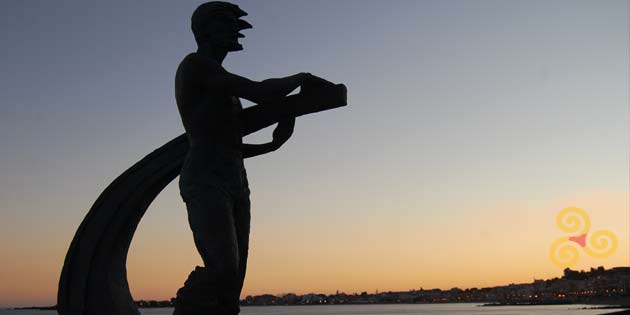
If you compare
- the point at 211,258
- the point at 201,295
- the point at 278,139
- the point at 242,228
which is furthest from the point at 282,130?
the point at 201,295

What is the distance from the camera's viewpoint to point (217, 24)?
207 inches

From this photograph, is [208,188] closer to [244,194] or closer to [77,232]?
[244,194]

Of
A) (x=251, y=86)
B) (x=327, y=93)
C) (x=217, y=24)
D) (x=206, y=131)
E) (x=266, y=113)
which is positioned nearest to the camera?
(x=251, y=86)

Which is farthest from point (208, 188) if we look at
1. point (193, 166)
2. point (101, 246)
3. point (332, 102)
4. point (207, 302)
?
point (101, 246)

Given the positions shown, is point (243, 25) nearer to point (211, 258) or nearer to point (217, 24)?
point (217, 24)

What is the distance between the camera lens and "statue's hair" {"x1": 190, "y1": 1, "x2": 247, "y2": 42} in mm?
5238

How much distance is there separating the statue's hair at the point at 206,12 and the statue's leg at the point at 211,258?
48.0 inches

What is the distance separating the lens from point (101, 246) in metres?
6.04

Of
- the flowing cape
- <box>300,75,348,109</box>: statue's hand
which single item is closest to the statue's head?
<box>300,75,348,109</box>: statue's hand

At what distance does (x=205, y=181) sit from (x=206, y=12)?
4.17 feet

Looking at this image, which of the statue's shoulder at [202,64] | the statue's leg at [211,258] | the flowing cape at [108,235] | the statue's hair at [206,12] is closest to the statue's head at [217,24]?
the statue's hair at [206,12]

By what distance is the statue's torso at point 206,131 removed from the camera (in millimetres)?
5070

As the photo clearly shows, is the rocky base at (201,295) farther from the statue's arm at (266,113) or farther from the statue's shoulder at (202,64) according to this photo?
the statue's shoulder at (202,64)

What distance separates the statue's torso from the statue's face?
283 millimetres
